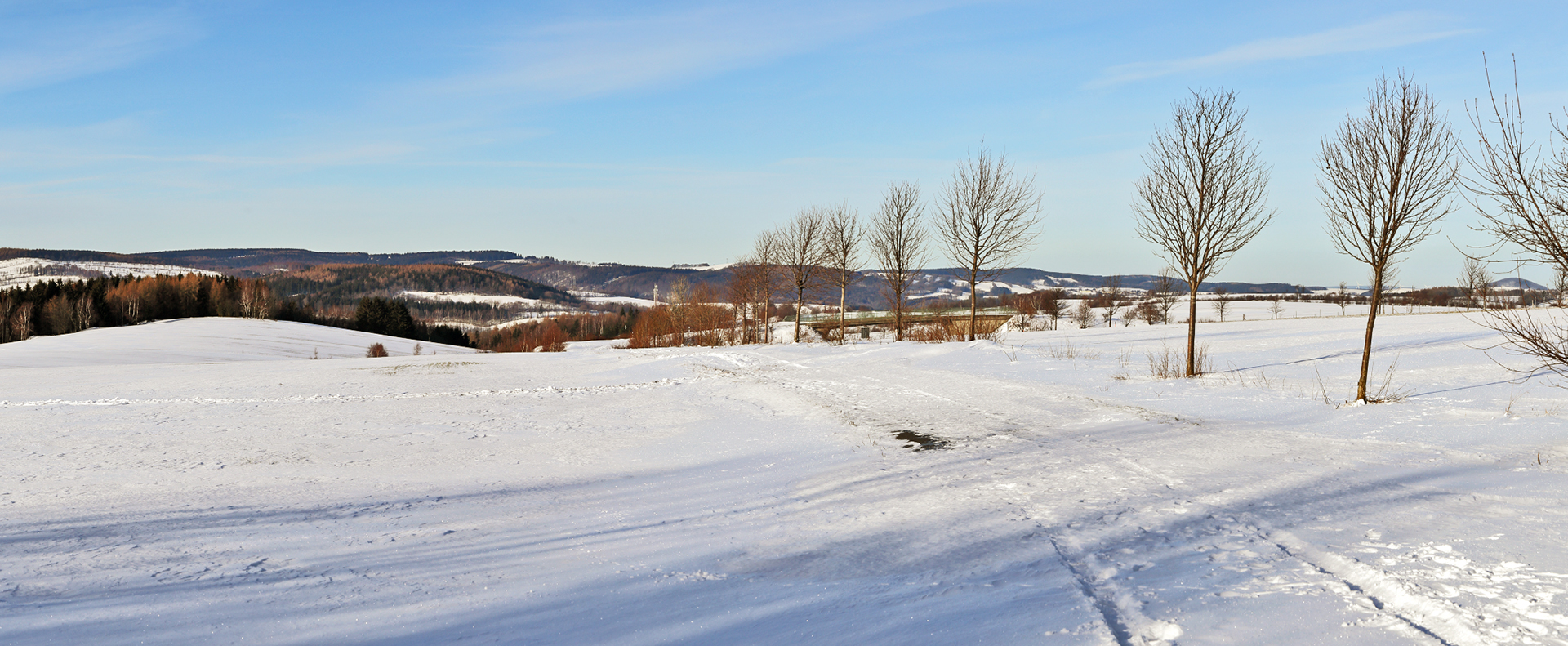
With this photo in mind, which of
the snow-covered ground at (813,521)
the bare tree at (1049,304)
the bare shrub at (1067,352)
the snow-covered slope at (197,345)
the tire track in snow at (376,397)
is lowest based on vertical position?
the snow-covered slope at (197,345)

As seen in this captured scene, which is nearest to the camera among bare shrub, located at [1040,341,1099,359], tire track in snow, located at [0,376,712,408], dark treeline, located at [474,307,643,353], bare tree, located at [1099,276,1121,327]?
tire track in snow, located at [0,376,712,408]

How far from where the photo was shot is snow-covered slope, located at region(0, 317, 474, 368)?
34.5 metres

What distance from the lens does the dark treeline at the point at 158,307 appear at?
215ft

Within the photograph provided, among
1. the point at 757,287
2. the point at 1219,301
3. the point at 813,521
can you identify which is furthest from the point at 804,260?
the point at 1219,301

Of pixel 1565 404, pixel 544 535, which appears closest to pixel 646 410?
pixel 544 535

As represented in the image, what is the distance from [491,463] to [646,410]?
4.66 meters

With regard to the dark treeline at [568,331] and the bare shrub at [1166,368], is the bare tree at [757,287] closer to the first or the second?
the bare shrub at [1166,368]

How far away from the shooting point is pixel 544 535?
19.2 feet

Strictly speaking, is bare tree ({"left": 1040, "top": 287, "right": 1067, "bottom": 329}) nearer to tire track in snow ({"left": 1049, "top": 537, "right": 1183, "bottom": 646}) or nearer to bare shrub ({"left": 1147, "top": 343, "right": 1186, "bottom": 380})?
bare shrub ({"left": 1147, "top": 343, "right": 1186, "bottom": 380})

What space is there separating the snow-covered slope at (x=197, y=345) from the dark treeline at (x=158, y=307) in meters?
12.1

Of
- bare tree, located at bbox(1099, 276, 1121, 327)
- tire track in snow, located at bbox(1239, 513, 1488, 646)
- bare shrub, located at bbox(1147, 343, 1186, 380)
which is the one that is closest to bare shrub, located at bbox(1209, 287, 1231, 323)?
bare tree, located at bbox(1099, 276, 1121, 327)

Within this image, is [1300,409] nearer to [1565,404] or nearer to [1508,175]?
[1565,404]

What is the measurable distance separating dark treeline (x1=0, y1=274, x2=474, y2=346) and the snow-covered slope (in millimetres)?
12119

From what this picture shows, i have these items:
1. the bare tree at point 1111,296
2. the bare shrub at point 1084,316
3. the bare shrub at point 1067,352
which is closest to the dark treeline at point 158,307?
the bare shrub at point 1067,352
